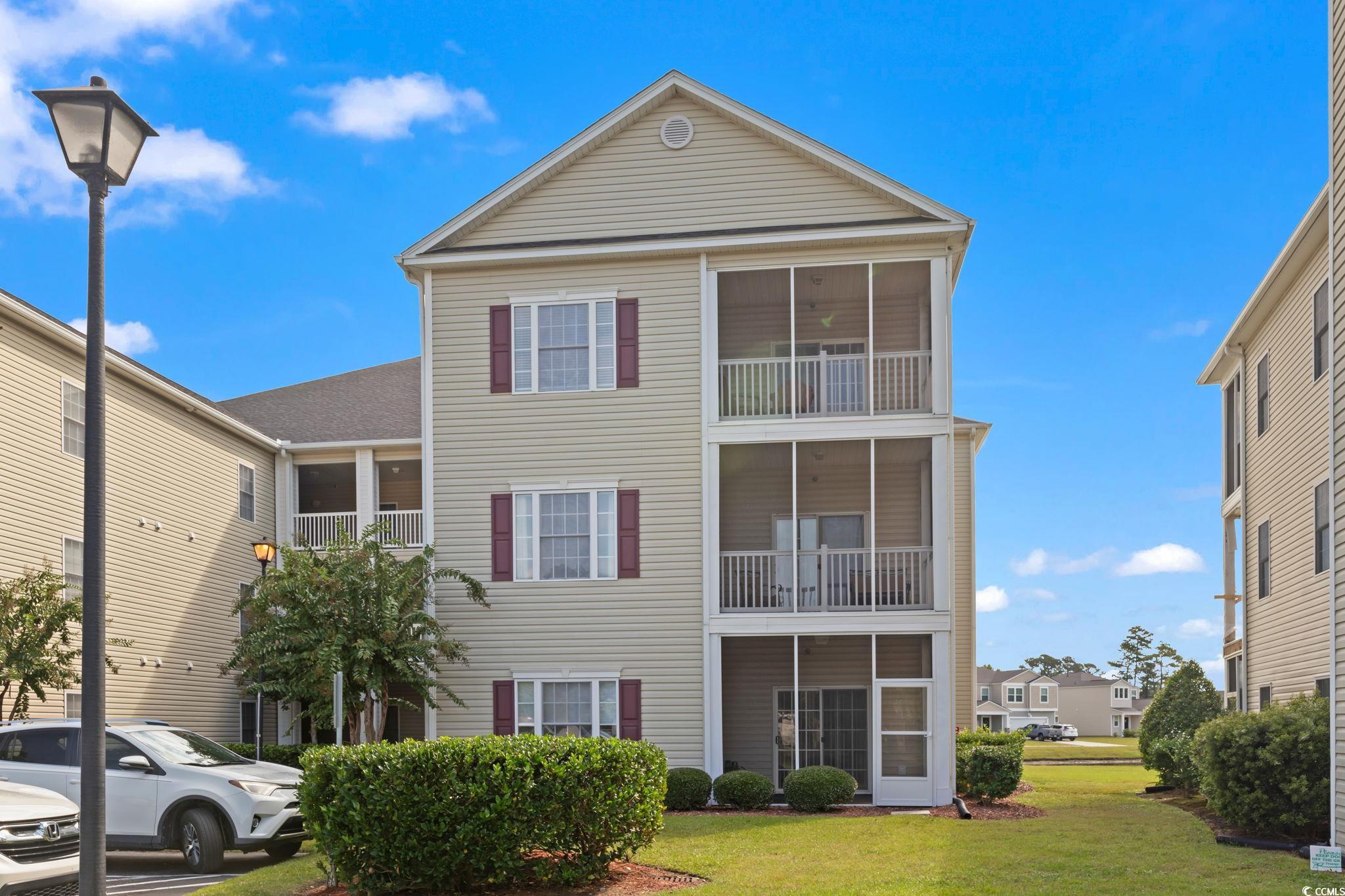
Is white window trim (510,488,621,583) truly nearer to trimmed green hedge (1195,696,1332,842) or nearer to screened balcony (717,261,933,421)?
screened balcony (717,261,933,421)

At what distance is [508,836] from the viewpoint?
10523 millimetres

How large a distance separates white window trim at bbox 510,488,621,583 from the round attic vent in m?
6.18

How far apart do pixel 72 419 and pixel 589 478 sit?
27.3 feet

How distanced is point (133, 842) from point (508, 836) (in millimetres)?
5120

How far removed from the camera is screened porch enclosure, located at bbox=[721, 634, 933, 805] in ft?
70.6

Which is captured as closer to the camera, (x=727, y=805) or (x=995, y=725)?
(x=727, y=805)

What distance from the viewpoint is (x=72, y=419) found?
19062mm

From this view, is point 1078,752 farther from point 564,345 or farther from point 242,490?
point 242,490

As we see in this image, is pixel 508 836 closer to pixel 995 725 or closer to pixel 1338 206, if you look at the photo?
pixel 1338 206

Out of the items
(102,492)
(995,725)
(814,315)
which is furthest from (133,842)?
(995,725)

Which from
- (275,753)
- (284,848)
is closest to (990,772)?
(284,848)

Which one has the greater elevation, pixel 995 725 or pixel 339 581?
pixel 339 581

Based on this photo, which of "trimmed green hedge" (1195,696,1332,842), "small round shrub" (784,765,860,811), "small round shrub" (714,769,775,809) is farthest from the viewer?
"small round shrub" (714,769,775,809)

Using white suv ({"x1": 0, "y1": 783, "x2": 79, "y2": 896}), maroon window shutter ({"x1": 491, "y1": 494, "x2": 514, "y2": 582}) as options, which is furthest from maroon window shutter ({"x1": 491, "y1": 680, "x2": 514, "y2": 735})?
white suv ({"x1": 0, "y1": 783, "x2": 79, "y2": 896})
